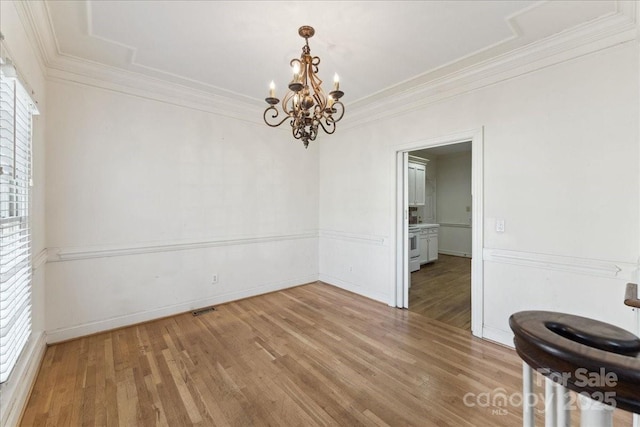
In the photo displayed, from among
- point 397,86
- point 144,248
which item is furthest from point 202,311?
point 397,86

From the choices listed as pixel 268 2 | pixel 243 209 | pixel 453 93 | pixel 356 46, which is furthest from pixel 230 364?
pixel 453 93

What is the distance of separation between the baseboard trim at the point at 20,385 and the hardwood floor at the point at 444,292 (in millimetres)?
3704

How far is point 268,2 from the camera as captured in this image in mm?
2006

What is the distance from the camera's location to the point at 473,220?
120 inches

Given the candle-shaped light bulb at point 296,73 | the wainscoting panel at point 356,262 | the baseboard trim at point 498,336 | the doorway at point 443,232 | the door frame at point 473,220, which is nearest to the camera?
the candle-shaped light bulb at point 296,73

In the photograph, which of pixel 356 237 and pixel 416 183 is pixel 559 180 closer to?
pixel 356 237

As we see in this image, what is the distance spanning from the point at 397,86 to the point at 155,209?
3304 mm

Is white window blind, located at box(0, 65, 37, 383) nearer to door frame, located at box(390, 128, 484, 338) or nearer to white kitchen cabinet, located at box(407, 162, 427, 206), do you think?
door frame, located at box(390, 128, 484, 338)

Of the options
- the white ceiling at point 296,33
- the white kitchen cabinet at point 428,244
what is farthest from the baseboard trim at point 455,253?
the white ceiling at point 296,33

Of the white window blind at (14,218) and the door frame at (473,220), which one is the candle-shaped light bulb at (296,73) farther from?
the door frame at (473,220)

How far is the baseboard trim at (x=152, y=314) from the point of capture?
2.84m

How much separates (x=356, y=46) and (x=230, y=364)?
3084 millimetres

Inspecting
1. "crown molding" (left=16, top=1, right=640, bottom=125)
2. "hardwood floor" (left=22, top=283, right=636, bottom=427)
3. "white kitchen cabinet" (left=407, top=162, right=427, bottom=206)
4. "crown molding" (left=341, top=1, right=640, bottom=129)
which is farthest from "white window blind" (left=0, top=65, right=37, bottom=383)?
"white kitchen cabinet" (left=407, top=162, right=427, bottom=206)

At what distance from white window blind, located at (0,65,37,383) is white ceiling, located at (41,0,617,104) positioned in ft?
2.78
